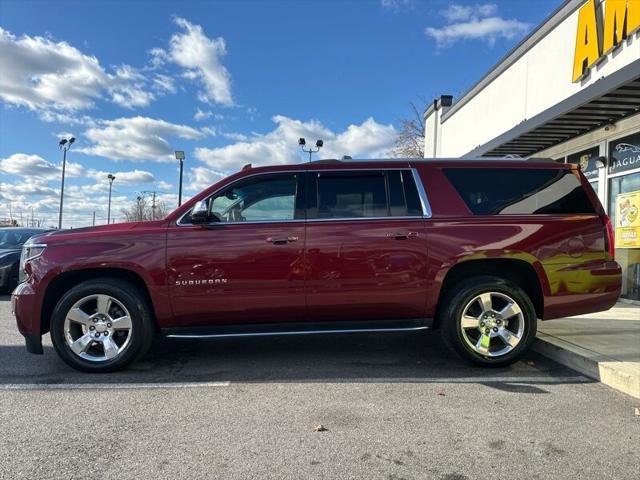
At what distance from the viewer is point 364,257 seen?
4.92m

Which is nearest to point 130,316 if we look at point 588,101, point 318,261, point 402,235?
point 318,261

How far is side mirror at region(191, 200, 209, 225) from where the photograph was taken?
191 inches

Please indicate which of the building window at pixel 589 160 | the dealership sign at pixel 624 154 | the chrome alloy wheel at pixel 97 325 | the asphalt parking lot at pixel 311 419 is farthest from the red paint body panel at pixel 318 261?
the building window at pixel 589 160

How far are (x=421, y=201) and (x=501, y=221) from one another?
2.59ft

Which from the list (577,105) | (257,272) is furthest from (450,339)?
(577,105)

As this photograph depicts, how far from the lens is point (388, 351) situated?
5.83m

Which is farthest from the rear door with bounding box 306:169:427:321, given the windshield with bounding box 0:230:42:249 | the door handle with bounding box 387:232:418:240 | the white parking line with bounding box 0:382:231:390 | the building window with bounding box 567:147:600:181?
the windshield with bounding box 0:230:42:249

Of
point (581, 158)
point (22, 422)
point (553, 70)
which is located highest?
point (553, 70)

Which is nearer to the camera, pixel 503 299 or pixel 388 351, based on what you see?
pixel 503 299

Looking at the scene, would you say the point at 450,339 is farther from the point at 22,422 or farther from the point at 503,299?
the point at 22,422

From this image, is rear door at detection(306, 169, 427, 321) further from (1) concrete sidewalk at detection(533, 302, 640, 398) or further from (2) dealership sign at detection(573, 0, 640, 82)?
(2) dealership sign at detection(573, 0, 640, 82)

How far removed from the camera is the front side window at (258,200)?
16.5 feet

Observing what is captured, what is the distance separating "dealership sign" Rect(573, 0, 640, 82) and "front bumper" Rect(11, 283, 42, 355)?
8.45 metres

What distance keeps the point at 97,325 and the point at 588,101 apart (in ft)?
24.4
